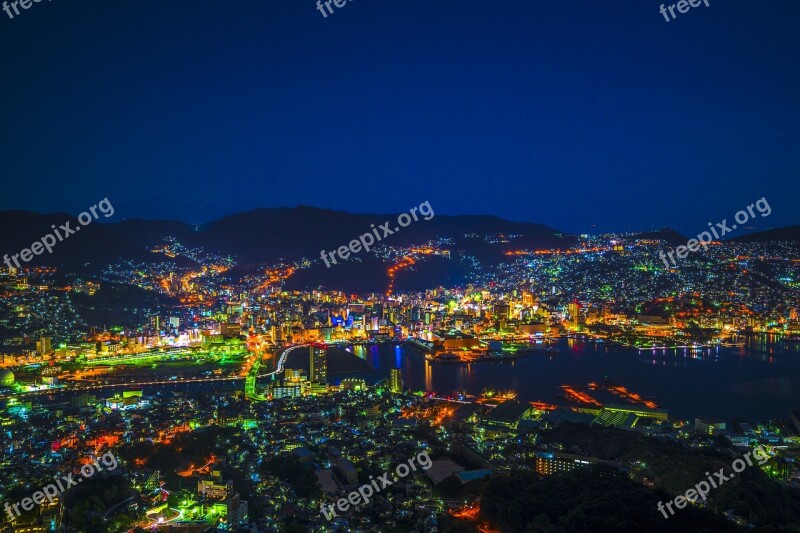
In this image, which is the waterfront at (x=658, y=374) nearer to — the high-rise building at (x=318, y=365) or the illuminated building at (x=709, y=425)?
the high-rise building at (x=318, y=365)

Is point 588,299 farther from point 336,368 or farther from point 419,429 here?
point 419,429

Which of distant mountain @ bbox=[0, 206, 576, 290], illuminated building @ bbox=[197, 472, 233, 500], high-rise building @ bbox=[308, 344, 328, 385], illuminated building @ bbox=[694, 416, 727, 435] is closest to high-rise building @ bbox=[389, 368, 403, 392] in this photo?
high-rise building @ bbox=[308, 344, 328, 385]

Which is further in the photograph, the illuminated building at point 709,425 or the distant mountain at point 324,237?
the distant mountain at point 324,237

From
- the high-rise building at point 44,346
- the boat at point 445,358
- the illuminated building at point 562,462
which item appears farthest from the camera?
the boat at point 445,358

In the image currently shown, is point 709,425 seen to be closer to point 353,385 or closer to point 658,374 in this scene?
point 658,374

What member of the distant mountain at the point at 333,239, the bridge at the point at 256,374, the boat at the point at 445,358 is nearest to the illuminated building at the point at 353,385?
the bridge at the point at 256,374

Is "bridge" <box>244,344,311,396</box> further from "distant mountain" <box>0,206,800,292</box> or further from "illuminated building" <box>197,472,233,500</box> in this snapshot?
"distant mountain" <box>0,206,800,292</box>

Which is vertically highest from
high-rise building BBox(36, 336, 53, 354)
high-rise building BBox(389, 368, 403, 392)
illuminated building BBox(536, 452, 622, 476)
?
high-rise building BBox(36, 336, 53, 354)
